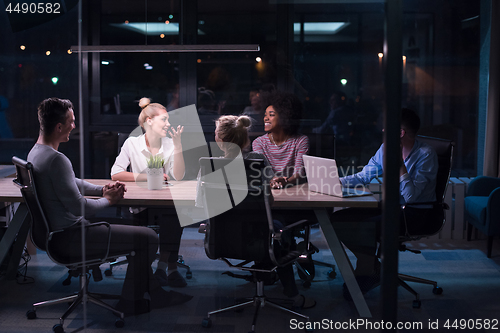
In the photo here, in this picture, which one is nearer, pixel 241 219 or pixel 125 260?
pixel 241 219

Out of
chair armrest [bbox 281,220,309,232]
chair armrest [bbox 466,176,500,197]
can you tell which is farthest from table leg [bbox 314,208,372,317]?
chair armrest [bbox 466,176,500,197]

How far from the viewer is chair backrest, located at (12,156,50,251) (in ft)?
8.37

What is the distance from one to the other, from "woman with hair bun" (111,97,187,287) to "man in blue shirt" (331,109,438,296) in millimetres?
1261

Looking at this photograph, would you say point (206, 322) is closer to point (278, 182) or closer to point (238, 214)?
point (238, 214)

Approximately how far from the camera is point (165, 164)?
3.68 m

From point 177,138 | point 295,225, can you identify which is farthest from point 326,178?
point 177,138

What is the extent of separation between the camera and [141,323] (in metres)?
2.83

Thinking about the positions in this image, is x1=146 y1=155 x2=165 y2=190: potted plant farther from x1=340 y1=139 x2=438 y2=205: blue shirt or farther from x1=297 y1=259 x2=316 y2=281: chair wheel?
x1=340 y1=139 x2=438 y2=205: blue shirt

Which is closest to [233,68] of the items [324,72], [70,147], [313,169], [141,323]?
[324,72]

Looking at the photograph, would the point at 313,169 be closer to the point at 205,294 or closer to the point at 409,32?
the point at 205,294

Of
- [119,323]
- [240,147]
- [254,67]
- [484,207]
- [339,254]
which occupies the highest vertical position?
[254,67]

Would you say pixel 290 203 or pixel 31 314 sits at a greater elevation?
pixel 290 203

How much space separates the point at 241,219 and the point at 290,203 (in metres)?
0.40

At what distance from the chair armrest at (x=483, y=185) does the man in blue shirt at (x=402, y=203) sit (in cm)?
158
